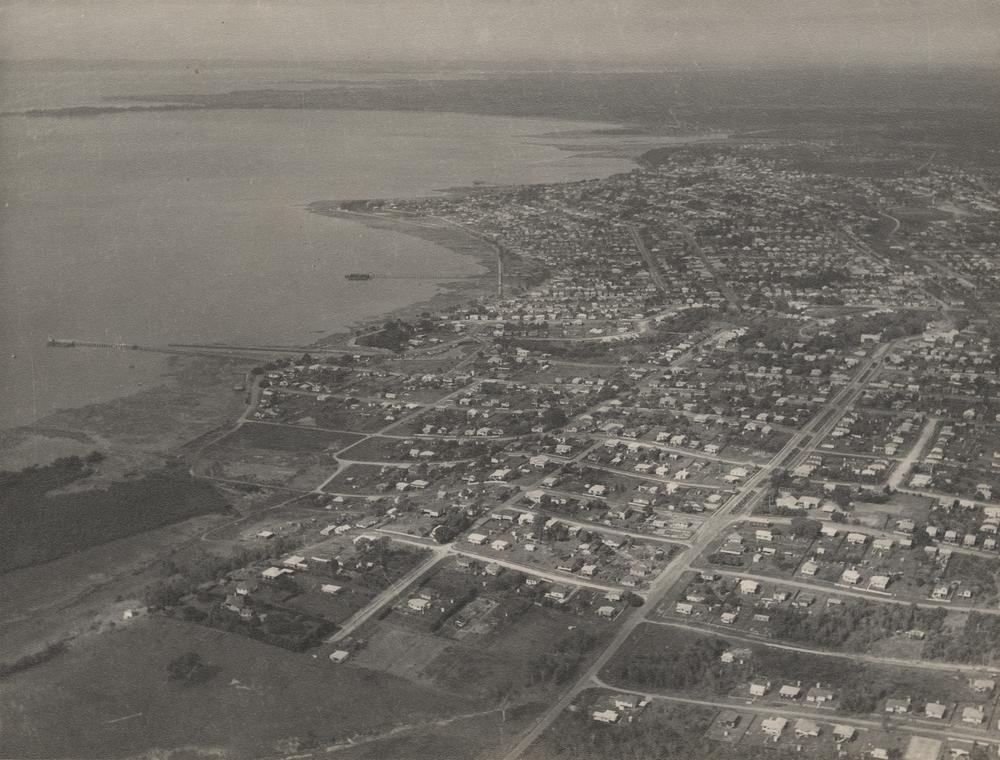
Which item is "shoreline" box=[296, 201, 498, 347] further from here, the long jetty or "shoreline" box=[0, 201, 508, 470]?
the long jetty

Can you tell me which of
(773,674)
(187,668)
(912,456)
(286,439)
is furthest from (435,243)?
(773,674)

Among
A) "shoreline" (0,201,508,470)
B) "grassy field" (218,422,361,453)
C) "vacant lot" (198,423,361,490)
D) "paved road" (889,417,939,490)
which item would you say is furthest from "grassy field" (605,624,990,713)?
"shoreline" (0,201,508,470)

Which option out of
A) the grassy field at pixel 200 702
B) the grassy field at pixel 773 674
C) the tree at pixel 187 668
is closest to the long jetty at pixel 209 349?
the grassy field at pixel 200 702

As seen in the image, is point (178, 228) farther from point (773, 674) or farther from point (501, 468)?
point (773, 674)

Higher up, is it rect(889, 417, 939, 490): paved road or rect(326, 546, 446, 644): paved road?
rect(889, 417, 939, 490): paved road

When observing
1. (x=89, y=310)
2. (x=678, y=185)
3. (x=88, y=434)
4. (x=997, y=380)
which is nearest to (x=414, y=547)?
(x=88, y=434)

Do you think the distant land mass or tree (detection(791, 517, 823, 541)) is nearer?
tree (detection(791, 517, 823, 541))
